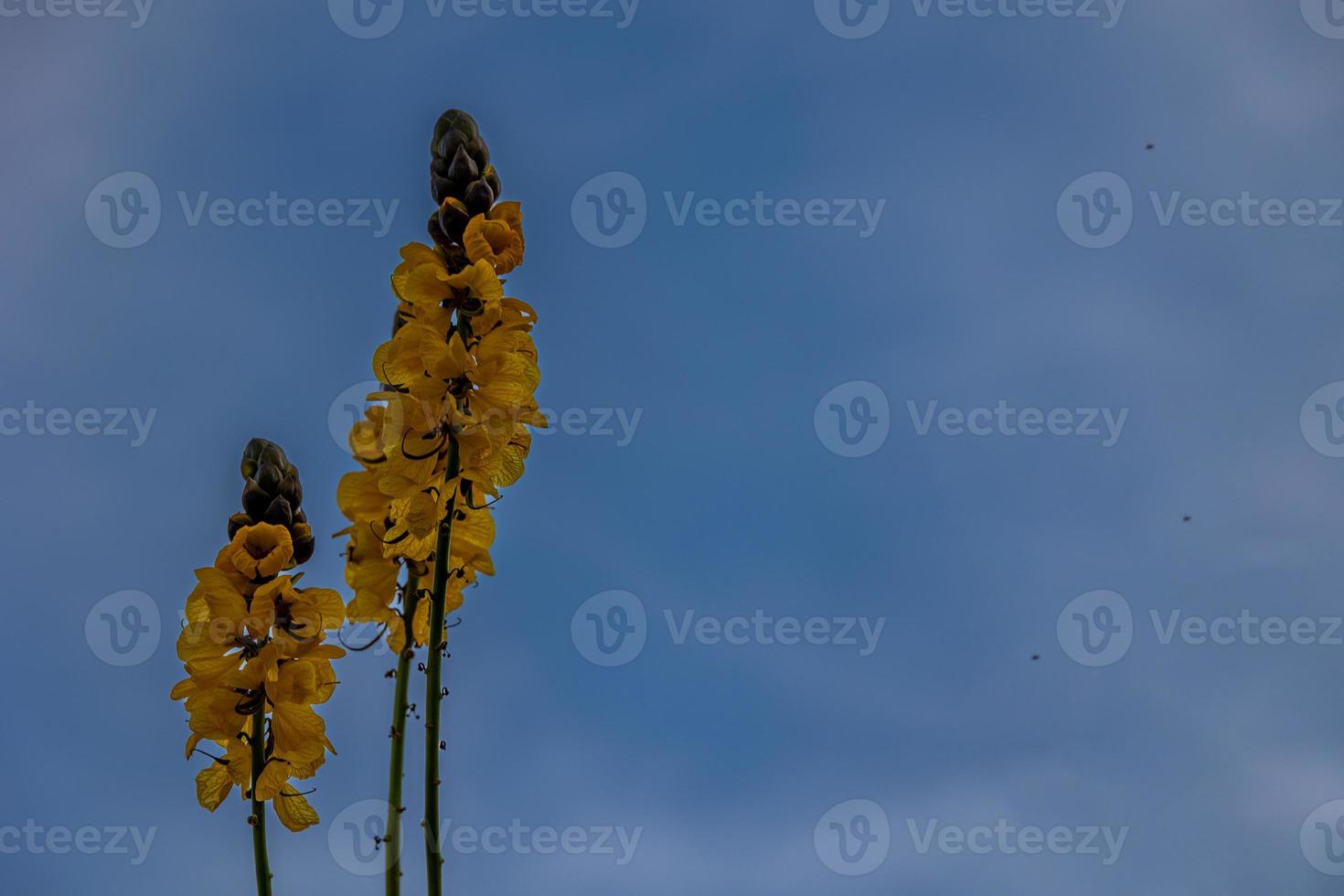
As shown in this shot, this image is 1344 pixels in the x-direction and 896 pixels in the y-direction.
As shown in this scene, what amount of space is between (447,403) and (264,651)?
0.65 m

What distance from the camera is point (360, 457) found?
2590 millimetres

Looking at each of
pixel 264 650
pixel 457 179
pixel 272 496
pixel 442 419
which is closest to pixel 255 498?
pixel 272 496

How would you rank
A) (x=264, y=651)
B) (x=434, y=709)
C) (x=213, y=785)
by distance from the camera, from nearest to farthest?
(x=434, y=709) → (x=264, y=651) → (x=213, y=785)

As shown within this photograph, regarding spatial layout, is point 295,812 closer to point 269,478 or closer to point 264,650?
point 264,650

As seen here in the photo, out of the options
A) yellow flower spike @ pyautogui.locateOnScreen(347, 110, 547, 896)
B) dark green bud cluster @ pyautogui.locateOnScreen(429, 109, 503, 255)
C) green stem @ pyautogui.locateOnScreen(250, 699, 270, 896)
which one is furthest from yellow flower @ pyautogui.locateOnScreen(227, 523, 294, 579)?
dark green bud cluster @ pyautogui.locateOnScreen(429, 109, 503, 255)

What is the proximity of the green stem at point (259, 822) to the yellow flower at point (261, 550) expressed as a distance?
328mm

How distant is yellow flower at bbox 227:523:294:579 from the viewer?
7.59ft

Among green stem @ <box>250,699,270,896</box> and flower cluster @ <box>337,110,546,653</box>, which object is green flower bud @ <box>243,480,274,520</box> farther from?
green stem @ <box>250,699,270,896</box>

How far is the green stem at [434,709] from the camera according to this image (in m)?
1.96

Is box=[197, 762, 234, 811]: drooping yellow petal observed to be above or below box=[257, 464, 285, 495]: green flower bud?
below

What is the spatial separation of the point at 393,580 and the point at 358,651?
0.22 metres

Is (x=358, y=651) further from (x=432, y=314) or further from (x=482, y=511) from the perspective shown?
(x=432, y=314)

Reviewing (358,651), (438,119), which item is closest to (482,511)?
(358,651)

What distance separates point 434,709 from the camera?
79.7 inches
